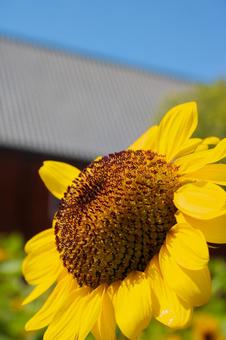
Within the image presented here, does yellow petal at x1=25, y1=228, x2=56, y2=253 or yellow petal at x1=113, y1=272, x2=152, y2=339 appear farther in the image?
yellow petal at x1=25, y1=228, x2=56, y2=253

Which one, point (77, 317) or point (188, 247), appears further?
point (77, 317)

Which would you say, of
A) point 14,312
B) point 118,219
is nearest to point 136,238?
point 118,219

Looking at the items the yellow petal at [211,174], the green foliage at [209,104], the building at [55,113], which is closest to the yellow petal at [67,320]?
the yellow petal at [211,174]

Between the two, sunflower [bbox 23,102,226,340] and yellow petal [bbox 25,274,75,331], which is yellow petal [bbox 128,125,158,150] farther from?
yellow petal [bbox 25,274,75,331]

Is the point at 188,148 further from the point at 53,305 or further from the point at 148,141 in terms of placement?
the point at 53,305

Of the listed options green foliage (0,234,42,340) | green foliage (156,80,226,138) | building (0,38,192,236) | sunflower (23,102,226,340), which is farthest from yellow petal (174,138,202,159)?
green foliage (156,80,226,138)

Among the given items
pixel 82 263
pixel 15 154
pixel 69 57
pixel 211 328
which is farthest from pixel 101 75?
pixel 82 263
